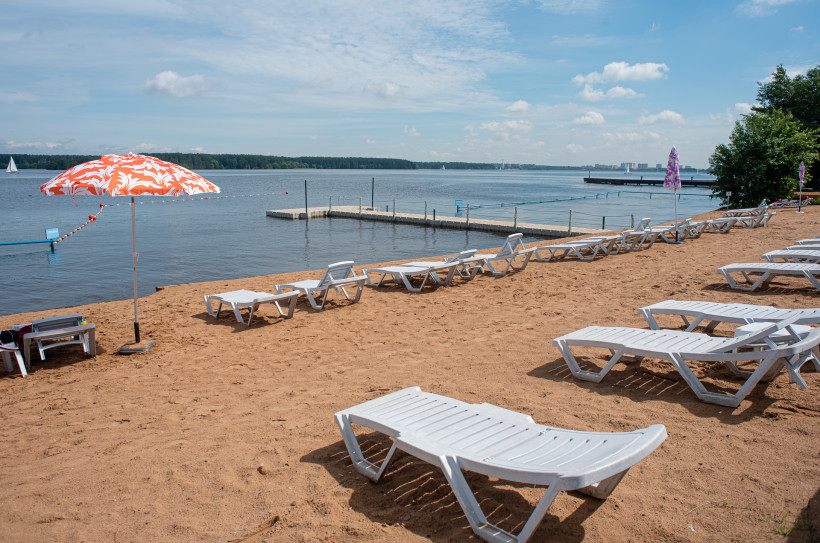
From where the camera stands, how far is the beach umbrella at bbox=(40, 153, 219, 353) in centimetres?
505

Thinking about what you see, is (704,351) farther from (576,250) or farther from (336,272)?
(576,250)

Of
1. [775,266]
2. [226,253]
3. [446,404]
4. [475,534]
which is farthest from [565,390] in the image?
[226,253]

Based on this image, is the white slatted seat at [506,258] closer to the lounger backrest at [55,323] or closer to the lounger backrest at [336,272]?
the lounger backrest at [336,272]

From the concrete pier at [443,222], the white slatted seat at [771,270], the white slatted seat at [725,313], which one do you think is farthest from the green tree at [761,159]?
the white slatted seat at [725,313]

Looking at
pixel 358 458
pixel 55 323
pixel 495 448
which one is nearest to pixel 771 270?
pixel 495 448

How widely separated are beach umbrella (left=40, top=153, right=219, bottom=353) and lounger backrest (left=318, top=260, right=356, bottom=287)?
2.08 m

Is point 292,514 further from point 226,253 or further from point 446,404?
point 226,253

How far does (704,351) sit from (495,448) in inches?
81.2

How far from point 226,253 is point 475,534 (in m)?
17.9

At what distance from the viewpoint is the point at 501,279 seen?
29.6ft

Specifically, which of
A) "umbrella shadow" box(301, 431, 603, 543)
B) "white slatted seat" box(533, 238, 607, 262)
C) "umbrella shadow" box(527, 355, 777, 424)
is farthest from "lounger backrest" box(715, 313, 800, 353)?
"white slatted seat" box(533, 238, 607, 262)

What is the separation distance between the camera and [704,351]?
12.0ft

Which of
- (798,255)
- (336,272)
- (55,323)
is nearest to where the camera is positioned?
(55,323)

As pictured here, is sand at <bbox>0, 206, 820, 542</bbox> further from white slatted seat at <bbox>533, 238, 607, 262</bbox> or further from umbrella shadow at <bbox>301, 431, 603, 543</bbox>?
white slatted seat at <bbox>533, 238, 607, 262</bbox>
